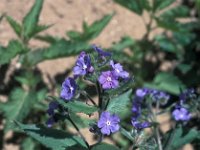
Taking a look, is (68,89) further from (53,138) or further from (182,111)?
(182,111)

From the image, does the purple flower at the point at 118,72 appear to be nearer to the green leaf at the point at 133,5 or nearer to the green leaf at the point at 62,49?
the green leaf at the point at 62,49

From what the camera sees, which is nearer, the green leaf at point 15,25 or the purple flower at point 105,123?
the purple flower at point 105,123

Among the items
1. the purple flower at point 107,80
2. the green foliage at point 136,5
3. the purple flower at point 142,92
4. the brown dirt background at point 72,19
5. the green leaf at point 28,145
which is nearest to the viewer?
the purple flower at point 107,80

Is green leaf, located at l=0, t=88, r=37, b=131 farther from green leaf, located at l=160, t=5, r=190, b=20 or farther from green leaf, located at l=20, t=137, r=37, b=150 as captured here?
green leaf, located at l=160, t=5, r=190, b=20

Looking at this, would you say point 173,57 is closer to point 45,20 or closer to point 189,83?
point 189,83

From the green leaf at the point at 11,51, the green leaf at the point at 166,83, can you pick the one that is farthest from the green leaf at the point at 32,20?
the green leaf at the point at 166,83

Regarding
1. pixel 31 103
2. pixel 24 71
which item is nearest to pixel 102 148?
pixel 31 103
